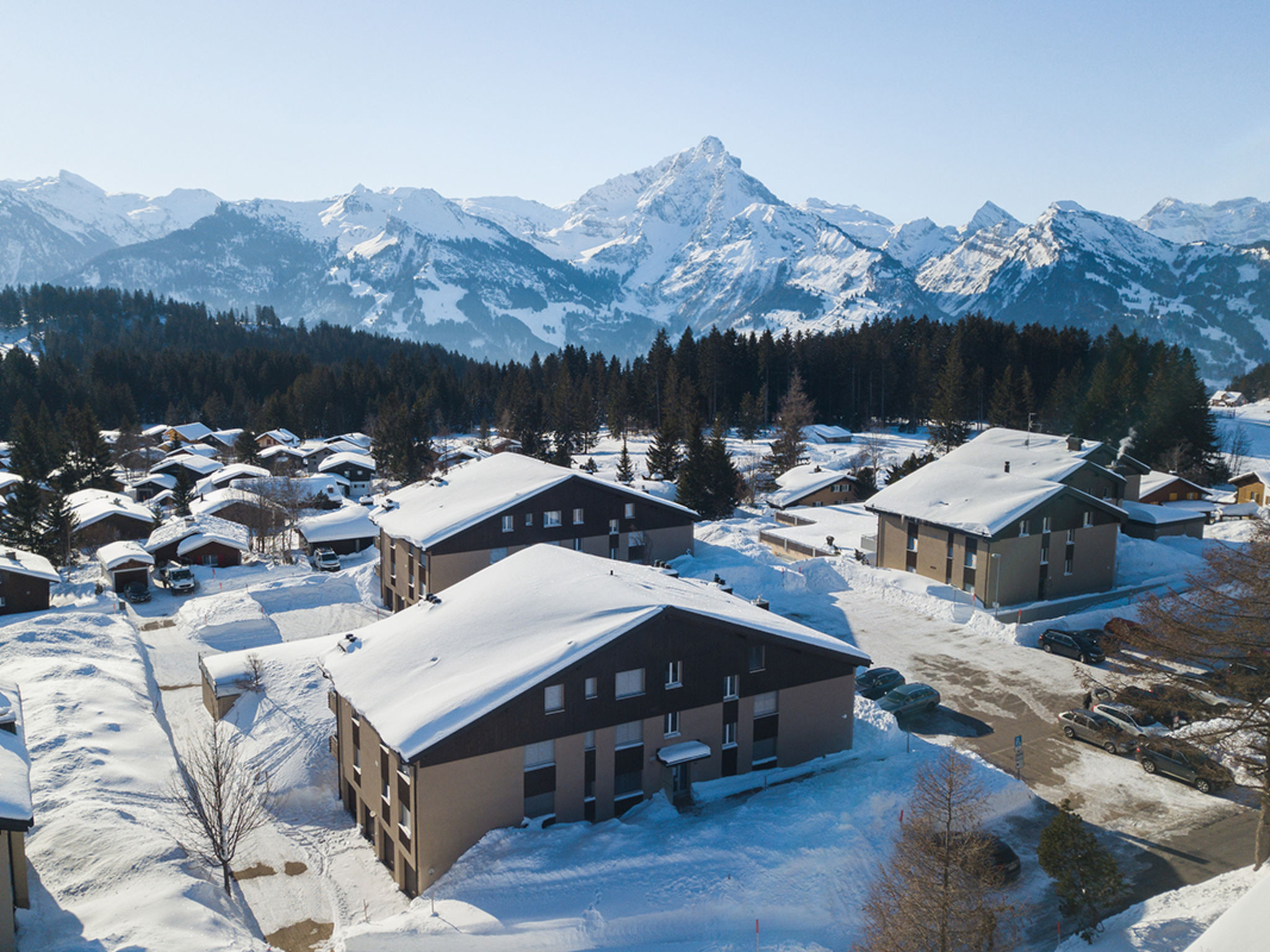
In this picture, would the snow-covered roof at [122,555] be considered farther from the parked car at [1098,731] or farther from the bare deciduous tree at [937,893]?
the parked car at [1098,731]

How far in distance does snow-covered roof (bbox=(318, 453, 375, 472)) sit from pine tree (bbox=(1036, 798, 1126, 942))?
306ft

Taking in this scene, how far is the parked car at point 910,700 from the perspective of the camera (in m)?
30.2

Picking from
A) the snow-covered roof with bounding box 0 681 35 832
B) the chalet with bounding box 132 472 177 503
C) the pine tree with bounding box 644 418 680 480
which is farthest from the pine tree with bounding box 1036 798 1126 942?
the chalet with bounding box 132 472 177 503

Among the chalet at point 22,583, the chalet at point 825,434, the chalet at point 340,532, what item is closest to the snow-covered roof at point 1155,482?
the chalet at point 825,434

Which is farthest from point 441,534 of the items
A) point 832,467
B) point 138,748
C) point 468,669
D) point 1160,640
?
point 832,467

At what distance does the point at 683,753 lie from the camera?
2377 centimetres

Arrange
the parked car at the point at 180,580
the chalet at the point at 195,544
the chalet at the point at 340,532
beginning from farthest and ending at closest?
1. the chalet at the point at 340,532
2. the chalet at the point at 195,544
3. the parked car at the point at 180,580

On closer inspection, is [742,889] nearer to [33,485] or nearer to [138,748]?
[138,748]

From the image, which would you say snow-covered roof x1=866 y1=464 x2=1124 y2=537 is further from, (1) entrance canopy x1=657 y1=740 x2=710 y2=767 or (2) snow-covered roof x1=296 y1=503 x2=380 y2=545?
(2) snow-covered roof x1=296 y1=503 x2=380 y2=545

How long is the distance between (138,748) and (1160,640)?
110 feet

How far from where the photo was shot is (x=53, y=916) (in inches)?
763

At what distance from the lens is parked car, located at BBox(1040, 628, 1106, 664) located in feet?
116

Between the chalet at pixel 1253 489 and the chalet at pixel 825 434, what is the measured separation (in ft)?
131

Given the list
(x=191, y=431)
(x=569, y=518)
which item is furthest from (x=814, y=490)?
(x=191, y=431)
